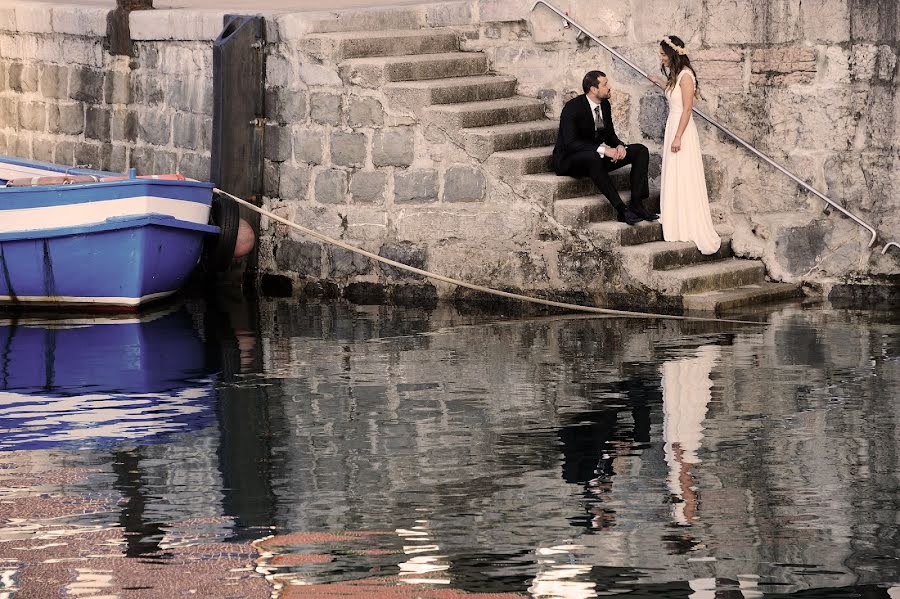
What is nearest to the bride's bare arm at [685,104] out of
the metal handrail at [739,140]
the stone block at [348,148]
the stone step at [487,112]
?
the metal handrail at [739,140]

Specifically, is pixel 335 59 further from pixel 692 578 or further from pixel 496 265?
pixel 692 578

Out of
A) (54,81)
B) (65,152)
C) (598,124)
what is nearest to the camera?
(598,124)

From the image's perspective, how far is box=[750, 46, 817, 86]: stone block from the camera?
1262cm

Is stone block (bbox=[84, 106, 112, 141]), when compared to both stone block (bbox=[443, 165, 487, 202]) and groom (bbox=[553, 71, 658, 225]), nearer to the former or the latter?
stone block (bbox=[443, 165, 487, 202])

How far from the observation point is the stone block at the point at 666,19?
42.1 feet

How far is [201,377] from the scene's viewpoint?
9875 millimetres

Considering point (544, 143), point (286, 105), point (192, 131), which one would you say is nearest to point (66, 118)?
point (192, 131)

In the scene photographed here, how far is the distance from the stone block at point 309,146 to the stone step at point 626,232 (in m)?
2.33

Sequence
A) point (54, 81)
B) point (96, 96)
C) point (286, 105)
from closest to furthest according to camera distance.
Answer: point (286, 105) → point (96, 96) → point (54, 81)

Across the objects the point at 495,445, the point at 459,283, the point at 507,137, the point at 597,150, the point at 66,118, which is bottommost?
the point at 495,445

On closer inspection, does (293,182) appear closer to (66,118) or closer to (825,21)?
(66,118)

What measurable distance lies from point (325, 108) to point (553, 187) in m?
1.99

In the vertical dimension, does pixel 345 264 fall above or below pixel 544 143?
below

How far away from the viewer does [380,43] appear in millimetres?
13570
